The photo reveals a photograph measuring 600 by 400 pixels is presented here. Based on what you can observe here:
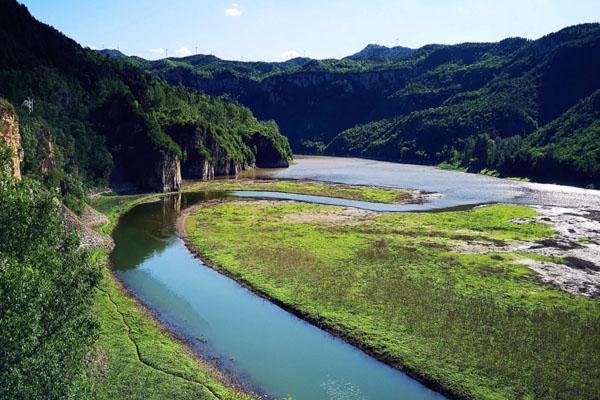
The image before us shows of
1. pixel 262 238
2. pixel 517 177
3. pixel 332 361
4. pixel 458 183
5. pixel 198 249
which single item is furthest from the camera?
pixel 517 177

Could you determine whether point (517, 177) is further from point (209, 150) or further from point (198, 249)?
point (198, 249)

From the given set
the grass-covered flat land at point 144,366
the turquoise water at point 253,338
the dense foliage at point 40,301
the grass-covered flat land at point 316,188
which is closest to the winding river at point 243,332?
the turquoise water at point 253,338

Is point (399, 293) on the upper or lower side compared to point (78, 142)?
lower

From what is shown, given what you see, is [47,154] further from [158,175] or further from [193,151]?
[193,151]

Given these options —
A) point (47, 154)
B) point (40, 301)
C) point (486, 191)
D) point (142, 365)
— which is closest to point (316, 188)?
point (486, 191)

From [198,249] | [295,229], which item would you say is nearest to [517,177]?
[295,229]

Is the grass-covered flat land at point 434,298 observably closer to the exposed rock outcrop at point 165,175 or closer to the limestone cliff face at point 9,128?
the limestone cliff face at point 9,128
